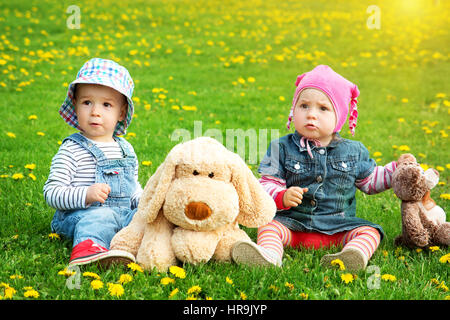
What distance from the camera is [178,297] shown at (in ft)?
7.97

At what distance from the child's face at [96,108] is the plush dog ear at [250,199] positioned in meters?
0.98

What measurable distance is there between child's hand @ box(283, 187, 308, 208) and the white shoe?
434 mm

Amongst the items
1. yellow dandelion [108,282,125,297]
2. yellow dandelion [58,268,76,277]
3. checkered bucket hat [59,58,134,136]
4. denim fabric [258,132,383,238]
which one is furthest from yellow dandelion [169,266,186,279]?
checkered bucket hat [59,58,134,136]

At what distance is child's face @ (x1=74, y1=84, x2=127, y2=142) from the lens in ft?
10.6

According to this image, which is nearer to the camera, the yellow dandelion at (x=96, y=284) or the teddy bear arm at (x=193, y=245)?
the yellow dandelion at (x=96, y=284)

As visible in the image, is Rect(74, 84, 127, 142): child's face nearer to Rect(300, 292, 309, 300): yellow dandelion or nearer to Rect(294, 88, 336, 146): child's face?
Rect(294, 88, 336, 146): child's face

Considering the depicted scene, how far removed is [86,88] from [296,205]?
1.56m

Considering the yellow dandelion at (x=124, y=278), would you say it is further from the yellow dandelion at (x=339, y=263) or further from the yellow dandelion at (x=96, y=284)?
the yellow dandelion at (x=339, y=263)

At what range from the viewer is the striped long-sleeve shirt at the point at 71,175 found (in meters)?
3.05

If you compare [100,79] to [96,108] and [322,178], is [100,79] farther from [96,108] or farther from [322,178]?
[322,178]

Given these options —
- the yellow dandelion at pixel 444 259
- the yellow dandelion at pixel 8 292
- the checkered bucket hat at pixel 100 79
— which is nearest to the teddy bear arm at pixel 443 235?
the yellow dandelion at pixel 444 259

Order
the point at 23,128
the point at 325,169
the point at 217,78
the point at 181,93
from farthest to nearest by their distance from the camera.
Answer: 1. the point at 217,78
2. the point at 181,93
3. the point at 23,128
4. the point at 325,169
